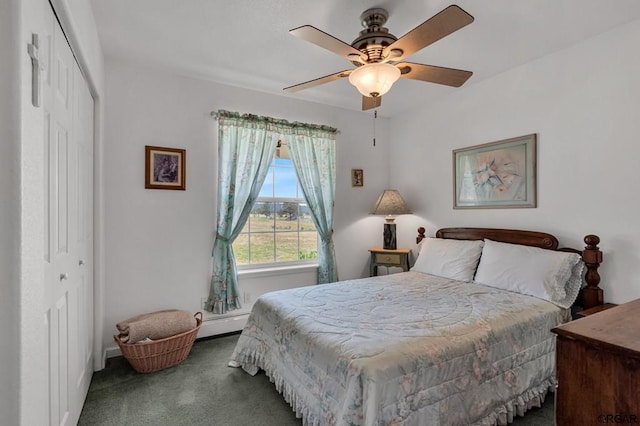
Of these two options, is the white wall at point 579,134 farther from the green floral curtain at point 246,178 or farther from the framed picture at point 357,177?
the green floral curtain at point 246,178

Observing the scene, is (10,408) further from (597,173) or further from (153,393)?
(597,173)

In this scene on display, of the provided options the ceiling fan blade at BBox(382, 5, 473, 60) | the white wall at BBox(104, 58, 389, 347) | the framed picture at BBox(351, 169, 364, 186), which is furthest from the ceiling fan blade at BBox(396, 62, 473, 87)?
the framed picture at BBox(351, 169, 364, 186)

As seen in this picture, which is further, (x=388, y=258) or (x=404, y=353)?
(x=388, y=258)

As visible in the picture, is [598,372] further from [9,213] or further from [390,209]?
[390,209]

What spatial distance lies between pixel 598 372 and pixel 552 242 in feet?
→ 5.19

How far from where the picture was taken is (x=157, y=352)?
2.39m

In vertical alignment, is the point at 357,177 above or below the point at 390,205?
above

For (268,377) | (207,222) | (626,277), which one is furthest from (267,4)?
(626,277)

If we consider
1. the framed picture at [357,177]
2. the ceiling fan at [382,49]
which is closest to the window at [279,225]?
the framed picture at [357,177]

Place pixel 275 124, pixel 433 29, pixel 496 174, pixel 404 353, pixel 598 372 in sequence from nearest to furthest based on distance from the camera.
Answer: pixel 598 372, pixel 404 353, pixel 433 29, pixel 496 174, pixel 275 124

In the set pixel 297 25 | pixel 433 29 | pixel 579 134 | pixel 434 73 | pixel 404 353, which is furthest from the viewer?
pixel 579 134

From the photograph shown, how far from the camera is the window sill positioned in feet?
10.8

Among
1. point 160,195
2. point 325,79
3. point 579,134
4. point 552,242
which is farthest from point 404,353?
point 160,195

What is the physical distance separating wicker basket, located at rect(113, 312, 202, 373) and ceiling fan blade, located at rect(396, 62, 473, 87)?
252cm
